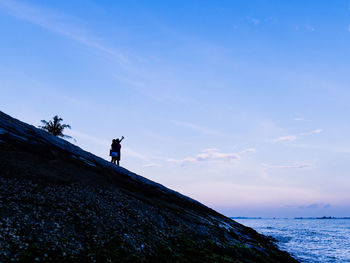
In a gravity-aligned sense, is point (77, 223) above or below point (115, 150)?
below

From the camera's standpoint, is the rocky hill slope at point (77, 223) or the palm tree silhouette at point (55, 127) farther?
the palm tree silhouette at point (55, 127)

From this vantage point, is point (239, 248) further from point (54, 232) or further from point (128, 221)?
point (54, 232)

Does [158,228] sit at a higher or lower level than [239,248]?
higher

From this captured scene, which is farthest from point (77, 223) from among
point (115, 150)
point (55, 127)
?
point (55, 127)

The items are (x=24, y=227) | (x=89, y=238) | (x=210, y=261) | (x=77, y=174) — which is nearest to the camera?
(x=24, y=227)

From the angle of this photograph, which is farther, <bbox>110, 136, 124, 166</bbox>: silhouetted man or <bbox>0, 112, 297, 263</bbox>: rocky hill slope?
<bbox>110, 136, 124, 166</bbox>: silhouetted man

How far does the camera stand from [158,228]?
16609 mm

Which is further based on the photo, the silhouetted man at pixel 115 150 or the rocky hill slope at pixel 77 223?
the silhouetted man at pixel 115 150

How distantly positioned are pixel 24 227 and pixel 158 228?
324 inches

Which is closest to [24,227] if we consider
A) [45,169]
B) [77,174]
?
[45,169]

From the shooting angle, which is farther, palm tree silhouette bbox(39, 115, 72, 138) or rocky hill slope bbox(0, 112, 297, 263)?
palm tree silhouette bbox(39, 115, 72, 138)

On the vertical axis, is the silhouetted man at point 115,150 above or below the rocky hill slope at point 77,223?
above

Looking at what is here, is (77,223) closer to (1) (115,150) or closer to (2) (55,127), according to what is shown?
(1) (115,150)

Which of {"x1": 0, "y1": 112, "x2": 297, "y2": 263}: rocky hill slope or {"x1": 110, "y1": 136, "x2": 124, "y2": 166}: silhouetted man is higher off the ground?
{"x1": 110, "y1": 136, "x2": 124, "y2": 166}: silhouetted man
